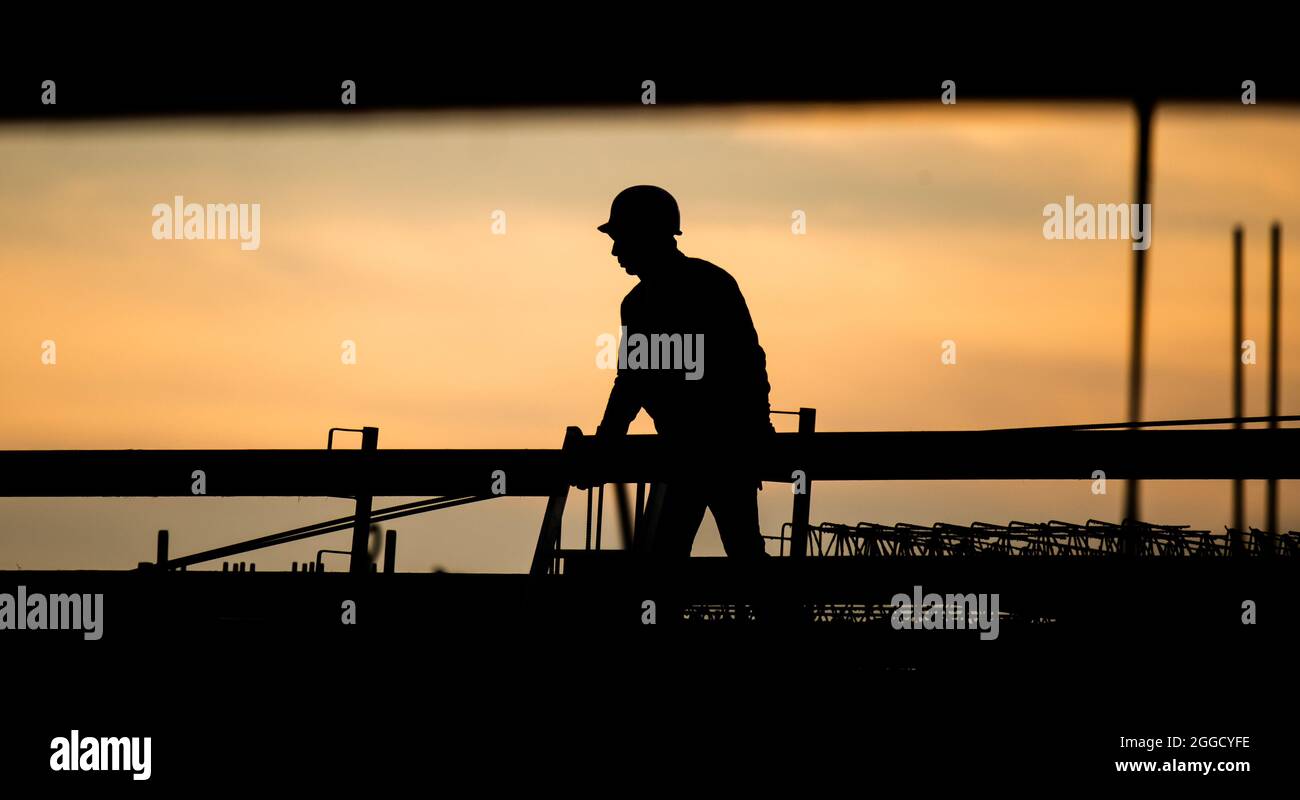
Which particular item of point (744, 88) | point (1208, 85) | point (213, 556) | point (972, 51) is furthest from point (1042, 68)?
point (213, 556)

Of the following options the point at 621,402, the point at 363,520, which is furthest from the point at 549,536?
the point at 363,520

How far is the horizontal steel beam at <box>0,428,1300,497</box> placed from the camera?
3.78 m

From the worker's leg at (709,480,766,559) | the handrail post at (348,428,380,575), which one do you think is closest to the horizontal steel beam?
the handrail post at (348,428,380,575)

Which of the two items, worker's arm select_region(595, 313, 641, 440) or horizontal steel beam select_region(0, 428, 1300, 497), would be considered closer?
horizontal steel beam select_region(0, 428, 1300, 497)

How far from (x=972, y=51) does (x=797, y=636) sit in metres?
6.73

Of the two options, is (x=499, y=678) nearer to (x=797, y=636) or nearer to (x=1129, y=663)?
(x=797, y=636)

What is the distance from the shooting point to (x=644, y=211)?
5.36 meters

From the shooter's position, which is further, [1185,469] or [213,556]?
[213,556]

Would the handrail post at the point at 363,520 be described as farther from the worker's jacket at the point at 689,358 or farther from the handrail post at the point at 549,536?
the worker's jacket at the point at 689,358

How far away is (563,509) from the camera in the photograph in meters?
4.50

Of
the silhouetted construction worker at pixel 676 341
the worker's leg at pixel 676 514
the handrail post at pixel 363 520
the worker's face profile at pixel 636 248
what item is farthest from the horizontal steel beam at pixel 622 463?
the worker's face profile at pixel 636 248

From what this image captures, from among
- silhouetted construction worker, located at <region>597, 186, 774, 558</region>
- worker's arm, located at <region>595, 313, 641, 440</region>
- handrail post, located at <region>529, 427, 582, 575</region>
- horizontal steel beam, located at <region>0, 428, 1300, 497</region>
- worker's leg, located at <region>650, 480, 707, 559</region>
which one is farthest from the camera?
worker's arm, located at <region>595, 313, 641, 440</region>

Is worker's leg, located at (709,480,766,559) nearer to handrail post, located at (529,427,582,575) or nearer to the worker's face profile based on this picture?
handrail post, located at (529,427,582,575)

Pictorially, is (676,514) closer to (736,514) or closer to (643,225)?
(736,514)
